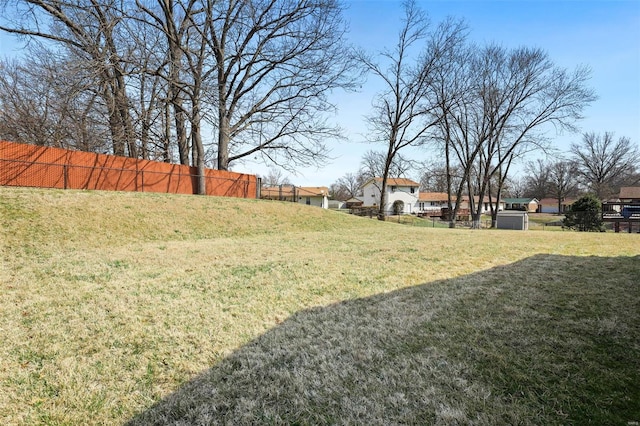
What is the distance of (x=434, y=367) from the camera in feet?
8.33

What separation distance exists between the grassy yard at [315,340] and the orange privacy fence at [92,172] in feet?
26.2

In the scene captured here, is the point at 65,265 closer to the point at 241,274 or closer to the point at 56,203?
the point at 241,274

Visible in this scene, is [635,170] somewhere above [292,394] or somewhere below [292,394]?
above

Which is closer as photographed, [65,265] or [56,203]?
[65,265]

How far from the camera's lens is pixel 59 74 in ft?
40.5

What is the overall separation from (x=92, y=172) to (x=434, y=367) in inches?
671

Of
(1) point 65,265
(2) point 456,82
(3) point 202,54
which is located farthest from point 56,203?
(2) point 456,82

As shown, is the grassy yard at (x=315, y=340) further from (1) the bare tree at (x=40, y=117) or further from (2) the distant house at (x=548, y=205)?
(2) the distant house at (x=548, y=205)

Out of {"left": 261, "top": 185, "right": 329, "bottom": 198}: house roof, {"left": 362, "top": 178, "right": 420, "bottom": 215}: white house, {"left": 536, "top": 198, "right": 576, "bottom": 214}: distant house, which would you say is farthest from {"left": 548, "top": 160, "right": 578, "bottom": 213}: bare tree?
{"left": 261, "top": 185, "right": 329, "bottom": 198}: house roof

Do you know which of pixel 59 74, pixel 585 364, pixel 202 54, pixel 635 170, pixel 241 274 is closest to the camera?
pixel 585 364

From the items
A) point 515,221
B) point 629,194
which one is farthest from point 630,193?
point 515,221

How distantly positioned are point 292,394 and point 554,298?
3.90 m

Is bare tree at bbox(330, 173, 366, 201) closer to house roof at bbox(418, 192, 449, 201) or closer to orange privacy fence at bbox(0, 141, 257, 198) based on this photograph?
house roof at bbox(418, 192, 449, 201)

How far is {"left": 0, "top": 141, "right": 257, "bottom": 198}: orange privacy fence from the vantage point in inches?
491
